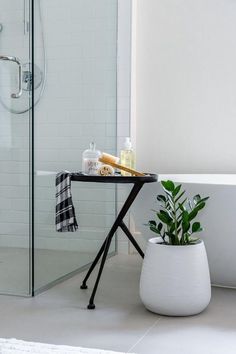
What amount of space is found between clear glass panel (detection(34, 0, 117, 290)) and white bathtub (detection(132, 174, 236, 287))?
0.55 m

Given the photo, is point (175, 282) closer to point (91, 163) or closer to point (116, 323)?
point (116, 323)

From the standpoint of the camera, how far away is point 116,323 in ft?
8.75

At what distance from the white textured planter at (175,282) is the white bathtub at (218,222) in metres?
0.31

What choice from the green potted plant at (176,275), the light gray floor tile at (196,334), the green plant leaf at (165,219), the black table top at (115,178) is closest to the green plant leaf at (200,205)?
the green potted plant at (176,275)

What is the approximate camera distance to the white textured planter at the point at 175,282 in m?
2.76

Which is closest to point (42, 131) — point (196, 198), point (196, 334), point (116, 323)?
point (196, 198)

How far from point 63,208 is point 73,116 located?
0.71m

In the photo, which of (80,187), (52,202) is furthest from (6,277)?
(80,187)

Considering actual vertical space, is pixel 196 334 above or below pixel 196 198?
below

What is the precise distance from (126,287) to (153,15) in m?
2.06

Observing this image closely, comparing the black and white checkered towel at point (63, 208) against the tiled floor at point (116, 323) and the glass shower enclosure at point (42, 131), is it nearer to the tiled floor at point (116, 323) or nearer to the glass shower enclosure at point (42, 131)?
the glass shower enclosure at point (42, 131)

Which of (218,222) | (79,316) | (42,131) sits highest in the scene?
(42,131)

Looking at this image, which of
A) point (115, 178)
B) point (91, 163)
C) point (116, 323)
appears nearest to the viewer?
point (116, 323)

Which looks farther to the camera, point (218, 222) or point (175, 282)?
point (218, 222)
